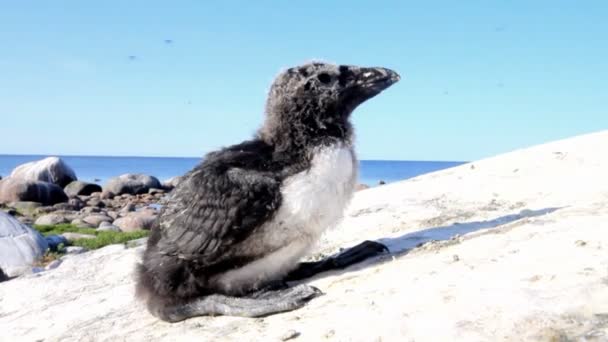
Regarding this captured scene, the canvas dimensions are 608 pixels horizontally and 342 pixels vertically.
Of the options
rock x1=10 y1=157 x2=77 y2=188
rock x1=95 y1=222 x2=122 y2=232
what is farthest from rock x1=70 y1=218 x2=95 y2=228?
rock x1=10 y1=157 x2=77 y2=188

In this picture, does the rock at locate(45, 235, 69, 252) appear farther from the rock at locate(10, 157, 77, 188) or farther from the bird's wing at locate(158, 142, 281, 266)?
the rock at locate(10, 157, 77, 188)

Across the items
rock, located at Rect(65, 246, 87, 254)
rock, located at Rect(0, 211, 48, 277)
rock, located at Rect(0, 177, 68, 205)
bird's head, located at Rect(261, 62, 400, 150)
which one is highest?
bird's head, located at Rect(261, 62, 400, 150)

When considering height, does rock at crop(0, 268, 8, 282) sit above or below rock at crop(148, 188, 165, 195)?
above

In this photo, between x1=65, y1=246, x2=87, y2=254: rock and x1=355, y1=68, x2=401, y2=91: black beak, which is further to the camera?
x1=65, y1=246, x2=87, y2=254: rock

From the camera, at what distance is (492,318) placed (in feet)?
9.76

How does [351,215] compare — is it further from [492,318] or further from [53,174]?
[53,174]

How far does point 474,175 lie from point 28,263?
790cm

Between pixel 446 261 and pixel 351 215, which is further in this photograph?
pixel 351 215

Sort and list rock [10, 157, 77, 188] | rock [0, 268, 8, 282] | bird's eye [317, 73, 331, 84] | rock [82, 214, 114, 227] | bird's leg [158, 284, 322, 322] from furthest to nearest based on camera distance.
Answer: rock [10, 157, 77, 188] < rock [82, 214, 114, 227] < rock [0, 268, 8, 282] < bird's eye [317, 73, 331, 84] < bird's leg [158, 284, 322, 322]

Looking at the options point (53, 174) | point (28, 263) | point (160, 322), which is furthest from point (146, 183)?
point (160, 322)

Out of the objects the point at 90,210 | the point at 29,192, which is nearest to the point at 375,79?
the point at 90,210

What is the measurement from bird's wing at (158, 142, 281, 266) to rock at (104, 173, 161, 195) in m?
27.8

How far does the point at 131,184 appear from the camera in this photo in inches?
1241

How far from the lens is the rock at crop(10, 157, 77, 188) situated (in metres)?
30.6
